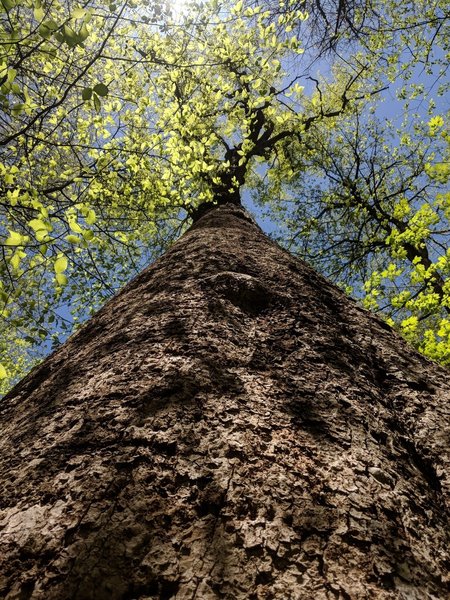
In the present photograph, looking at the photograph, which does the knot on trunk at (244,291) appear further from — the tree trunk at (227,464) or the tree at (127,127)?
the tree at (127,127)

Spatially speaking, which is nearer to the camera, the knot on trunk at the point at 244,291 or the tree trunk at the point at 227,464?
the tree trunk at the point at 227,464

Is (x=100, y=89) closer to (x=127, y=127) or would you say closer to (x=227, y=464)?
(x=227, y=464)

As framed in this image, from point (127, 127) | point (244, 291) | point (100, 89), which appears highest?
point (127, 127)

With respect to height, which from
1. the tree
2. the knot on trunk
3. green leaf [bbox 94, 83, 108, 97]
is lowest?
the knot on trunk

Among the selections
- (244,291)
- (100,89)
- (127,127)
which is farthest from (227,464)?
(127,127)

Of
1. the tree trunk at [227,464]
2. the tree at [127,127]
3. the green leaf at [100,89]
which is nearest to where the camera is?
the tree trunk at [227,464]

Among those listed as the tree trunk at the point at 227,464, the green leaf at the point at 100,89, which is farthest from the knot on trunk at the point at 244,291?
the green leaf at the point at 100,89

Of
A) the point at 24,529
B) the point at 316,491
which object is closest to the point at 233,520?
the point at 316,491

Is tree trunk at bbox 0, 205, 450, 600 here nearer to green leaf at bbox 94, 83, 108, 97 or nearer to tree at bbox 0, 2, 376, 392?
green leaf at bbox 94, 83, 108, 97

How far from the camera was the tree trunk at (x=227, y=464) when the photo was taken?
3.11ft

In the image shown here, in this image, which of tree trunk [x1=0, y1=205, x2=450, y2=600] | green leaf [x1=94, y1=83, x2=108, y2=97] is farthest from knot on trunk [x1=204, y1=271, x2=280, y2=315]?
green leaf [x1=94, y1=83, x2=108, y2=97]

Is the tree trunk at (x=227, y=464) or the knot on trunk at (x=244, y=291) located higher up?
the knot on trunk at (x=244, y=291)

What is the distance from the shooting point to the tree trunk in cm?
95

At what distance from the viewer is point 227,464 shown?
122 centimetres
